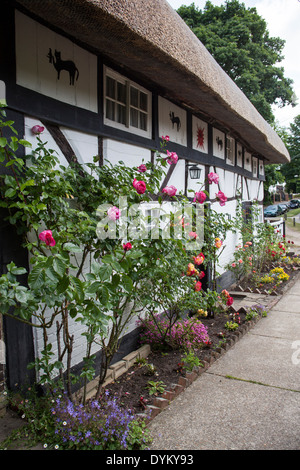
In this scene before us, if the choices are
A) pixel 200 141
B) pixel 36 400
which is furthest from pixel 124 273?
pixel 200 141

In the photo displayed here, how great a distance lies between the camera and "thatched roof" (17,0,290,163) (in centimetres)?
267

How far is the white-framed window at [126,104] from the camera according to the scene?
391 centimetres

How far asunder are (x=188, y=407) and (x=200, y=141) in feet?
15.1

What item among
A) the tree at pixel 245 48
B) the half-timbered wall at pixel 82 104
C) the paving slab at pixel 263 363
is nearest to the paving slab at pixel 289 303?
the paving slab at pixel 263 363

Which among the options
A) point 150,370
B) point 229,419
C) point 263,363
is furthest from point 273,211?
point 229,419

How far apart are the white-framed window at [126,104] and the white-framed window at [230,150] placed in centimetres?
397

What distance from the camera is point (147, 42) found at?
318cm

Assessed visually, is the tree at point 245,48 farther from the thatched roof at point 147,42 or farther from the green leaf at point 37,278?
the green leaf at point 37,278

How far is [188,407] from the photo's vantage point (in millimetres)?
3225

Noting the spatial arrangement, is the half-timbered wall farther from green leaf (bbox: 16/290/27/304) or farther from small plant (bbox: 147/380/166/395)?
green leaf (bbox: 16/290/27/304)

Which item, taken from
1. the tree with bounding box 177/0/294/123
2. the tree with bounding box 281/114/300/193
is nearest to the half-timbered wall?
the tree with bounding box 177/0/294/123

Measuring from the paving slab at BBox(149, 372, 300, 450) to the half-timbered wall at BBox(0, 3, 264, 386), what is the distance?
1091mm

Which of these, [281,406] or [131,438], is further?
[281,406]
